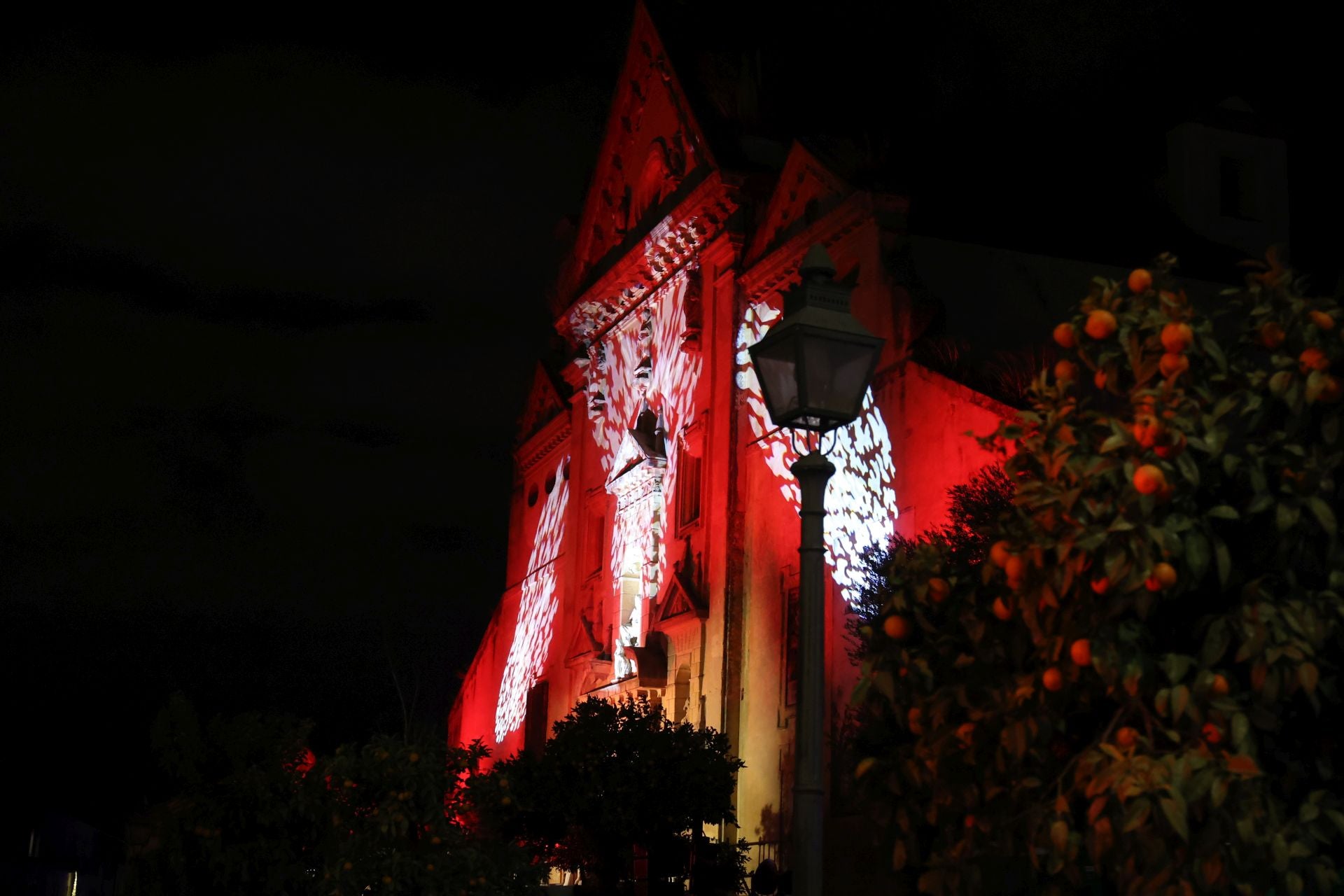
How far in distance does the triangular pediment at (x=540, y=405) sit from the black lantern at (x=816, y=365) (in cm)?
3248

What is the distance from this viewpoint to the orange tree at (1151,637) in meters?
6.42

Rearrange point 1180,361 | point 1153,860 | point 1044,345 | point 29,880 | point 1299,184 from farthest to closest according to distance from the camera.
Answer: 1. point 29,880
2. point 1299,184
3. point 1044,345
4. point 1180,361
5. point 1153,860

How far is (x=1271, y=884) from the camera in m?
6.86

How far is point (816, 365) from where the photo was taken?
8766mm

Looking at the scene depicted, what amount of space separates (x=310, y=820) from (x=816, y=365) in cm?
1301

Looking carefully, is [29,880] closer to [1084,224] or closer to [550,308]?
[550,308]

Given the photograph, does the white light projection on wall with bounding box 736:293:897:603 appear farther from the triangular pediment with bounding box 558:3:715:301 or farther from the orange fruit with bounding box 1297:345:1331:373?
the orange fruit with bounding box 1297:345:1331:373

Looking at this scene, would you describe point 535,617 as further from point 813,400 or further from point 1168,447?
point 1168,447

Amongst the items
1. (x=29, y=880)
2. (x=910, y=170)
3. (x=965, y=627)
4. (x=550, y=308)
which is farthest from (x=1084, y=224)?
(x=29, y=880)

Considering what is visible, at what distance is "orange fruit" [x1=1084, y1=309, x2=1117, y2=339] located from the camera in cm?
720

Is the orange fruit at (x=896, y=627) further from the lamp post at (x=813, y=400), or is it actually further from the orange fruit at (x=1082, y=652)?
the orange fruit at (x=1082, y=652)

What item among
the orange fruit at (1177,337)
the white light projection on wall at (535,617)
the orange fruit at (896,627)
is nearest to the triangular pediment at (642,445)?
the white light projection on wall at (535,617)

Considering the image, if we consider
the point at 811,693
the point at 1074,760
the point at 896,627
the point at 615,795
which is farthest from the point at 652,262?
the point at 1074,760

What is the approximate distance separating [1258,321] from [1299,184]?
2520 centimetres
